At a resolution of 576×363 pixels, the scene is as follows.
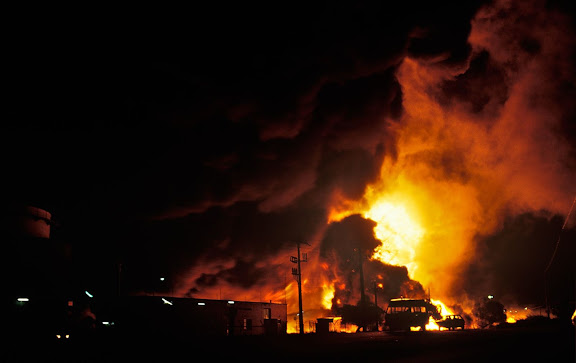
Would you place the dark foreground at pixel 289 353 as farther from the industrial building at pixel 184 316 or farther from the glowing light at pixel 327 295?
the glowing light at pixel 327 295

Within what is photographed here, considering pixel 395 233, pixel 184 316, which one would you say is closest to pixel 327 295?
pixel 395 233

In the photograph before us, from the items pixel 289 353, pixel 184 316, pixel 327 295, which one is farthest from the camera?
pixel 327 295

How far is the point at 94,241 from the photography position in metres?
41.6

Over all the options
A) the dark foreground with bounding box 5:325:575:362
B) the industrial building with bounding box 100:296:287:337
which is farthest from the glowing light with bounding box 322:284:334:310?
the dark foreground with bounding box 5:325:575:362

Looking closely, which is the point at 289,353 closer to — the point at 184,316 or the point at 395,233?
the point at 184,316

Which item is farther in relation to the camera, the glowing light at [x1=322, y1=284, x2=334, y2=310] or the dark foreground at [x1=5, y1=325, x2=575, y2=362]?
the glowing light at [x1=322, y1=284, x2=334, y2=310]

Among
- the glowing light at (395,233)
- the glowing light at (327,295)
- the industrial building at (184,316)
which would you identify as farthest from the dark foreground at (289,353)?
the glowing light at (327,295)

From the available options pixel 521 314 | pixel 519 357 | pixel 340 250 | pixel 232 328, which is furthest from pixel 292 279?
pixel 519 357

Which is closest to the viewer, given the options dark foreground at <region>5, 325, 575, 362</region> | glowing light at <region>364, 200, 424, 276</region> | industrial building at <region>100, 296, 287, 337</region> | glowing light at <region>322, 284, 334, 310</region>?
dark foreground at <region>5, 325, 575, 362</region>

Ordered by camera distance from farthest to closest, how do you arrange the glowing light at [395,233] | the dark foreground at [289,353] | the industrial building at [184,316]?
the glowing light at [395,233]
the industrial building at [184,316]
the dark foreground at [289,353]

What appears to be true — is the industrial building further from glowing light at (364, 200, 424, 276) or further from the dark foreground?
the dark foreground

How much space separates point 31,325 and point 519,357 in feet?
100

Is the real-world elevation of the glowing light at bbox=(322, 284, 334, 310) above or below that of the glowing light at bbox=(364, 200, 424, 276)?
below

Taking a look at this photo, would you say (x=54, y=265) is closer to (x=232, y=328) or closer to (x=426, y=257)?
(x=232, y=328)
